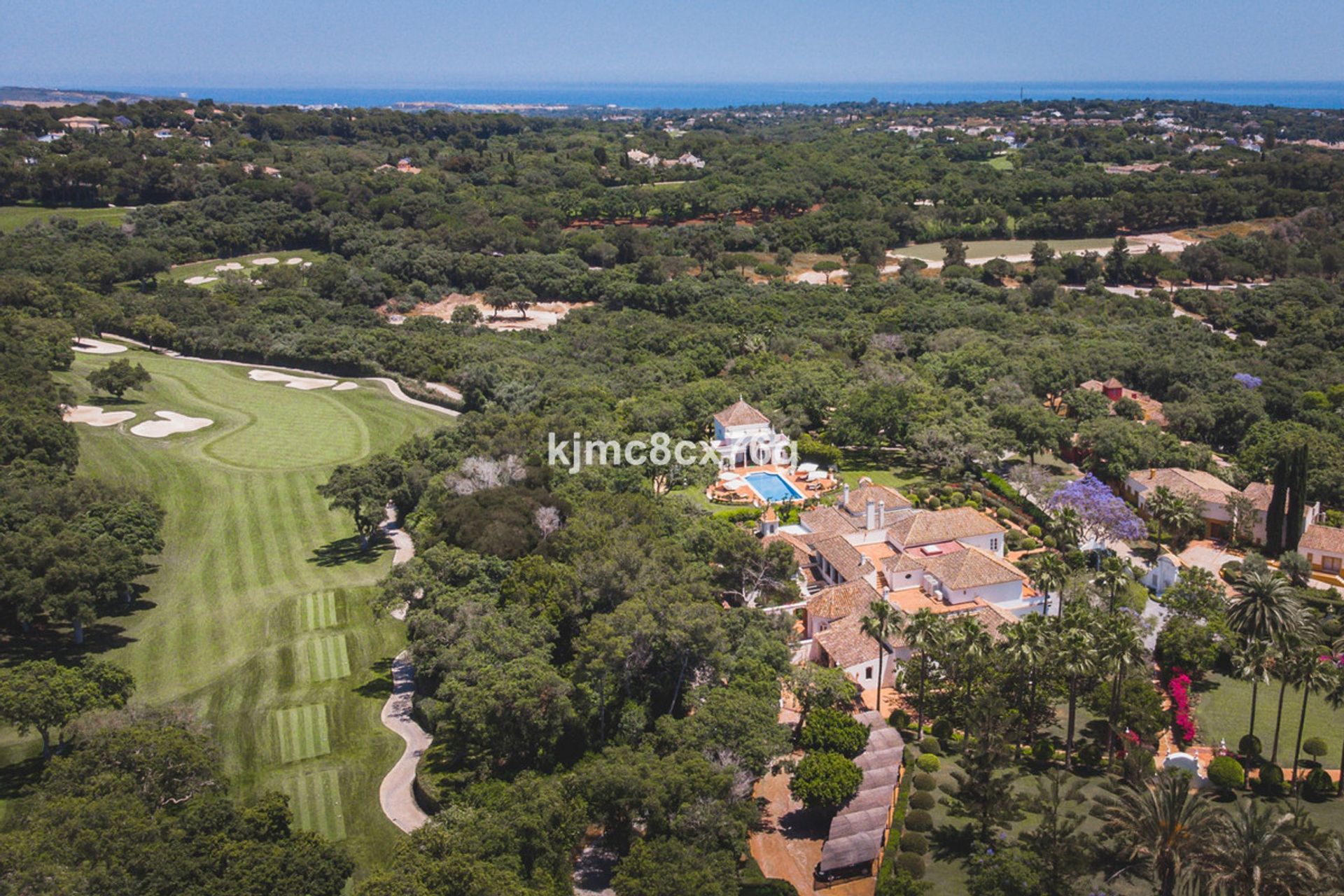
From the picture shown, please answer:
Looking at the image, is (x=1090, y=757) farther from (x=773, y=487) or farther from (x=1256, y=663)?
(x=773, y=487)

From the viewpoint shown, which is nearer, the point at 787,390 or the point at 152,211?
the point at 787,390

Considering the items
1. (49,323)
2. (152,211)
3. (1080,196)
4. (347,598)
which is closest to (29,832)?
(347,598)

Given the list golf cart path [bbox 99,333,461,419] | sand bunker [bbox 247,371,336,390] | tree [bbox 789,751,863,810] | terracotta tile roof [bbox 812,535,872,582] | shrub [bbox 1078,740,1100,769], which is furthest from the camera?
sand bunker [bbox 247,371,336,390]

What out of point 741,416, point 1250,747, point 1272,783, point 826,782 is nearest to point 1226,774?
point 1272,783

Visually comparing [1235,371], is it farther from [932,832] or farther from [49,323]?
[49,323]

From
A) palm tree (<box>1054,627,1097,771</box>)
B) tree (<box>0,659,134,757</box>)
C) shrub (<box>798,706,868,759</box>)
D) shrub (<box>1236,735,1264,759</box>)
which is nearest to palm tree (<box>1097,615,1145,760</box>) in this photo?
palm tree (<box>1054,627,1097,771</box>)

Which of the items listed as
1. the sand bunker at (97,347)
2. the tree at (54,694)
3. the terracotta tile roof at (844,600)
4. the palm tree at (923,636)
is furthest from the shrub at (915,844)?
the sand bunker at (97,347)

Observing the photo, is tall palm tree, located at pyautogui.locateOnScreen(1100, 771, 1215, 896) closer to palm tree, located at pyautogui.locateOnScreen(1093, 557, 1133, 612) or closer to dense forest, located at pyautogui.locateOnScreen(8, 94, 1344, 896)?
dense forest, located at pyautogui.locateOnScreen(8, 94, 1344, 896)
